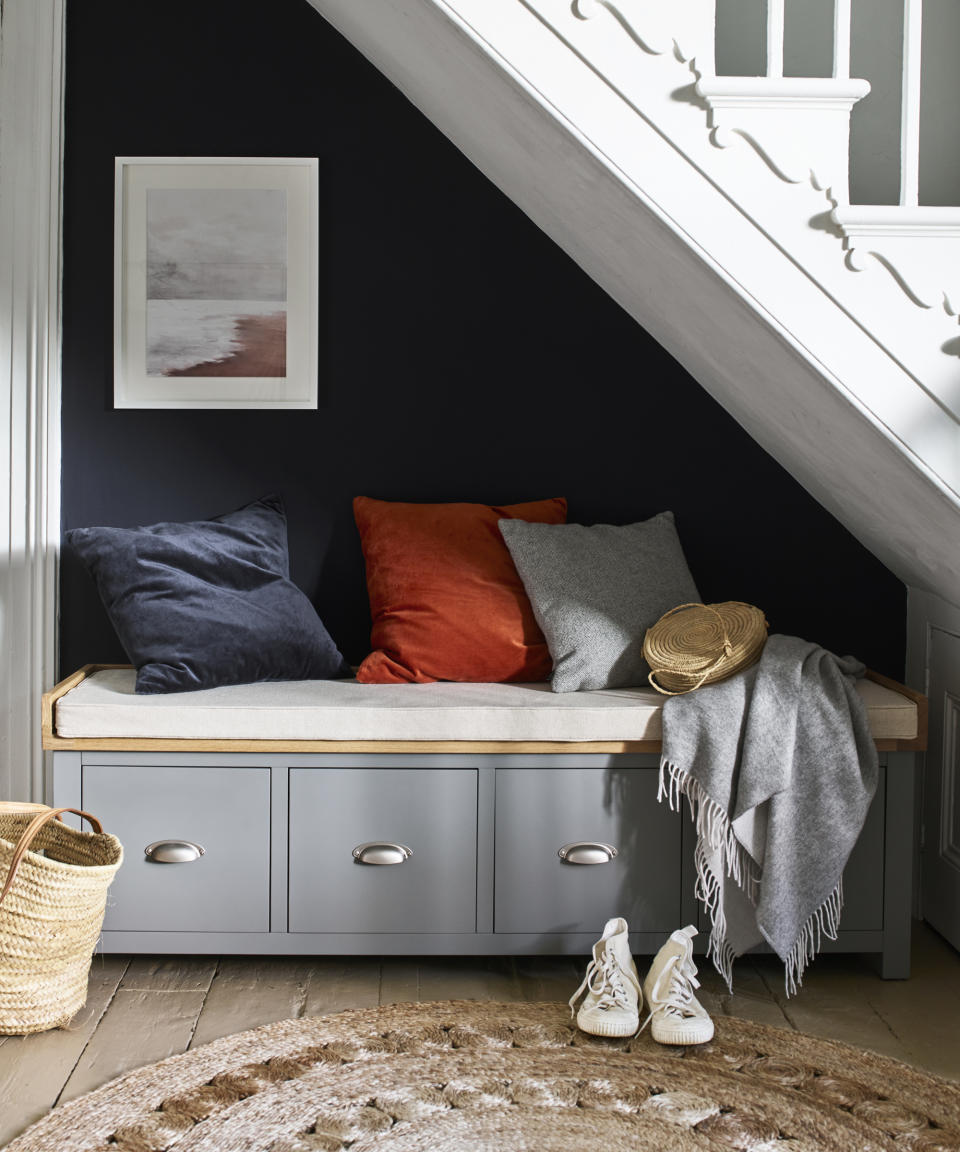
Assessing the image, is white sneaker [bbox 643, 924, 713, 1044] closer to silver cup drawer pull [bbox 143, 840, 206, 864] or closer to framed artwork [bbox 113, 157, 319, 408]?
silver cup drawer pull [bbox 143, 840, 206, 864]

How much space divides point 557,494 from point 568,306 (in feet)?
1.53

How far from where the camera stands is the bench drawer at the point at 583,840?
223 cm

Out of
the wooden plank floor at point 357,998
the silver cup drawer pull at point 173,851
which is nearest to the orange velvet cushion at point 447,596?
the silver cup drawer pull at point 173,851

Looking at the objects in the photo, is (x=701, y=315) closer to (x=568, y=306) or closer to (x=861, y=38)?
(x=568, y=306)

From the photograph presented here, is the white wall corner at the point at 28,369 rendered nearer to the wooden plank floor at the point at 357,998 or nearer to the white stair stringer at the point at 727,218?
the wooden plank floor at the point at 357,998

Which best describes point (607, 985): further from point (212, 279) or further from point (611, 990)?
point (212, 279)

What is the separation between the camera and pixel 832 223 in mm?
1813

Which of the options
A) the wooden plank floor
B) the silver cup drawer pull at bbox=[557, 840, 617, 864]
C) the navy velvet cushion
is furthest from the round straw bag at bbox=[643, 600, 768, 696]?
the navy velvet cushion

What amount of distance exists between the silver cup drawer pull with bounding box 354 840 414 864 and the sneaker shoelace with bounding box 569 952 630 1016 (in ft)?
1.37

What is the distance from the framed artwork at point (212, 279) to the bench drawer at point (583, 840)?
1.21 metres

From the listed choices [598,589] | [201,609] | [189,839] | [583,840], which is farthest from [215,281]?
[583,840]

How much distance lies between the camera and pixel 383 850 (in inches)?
87.9

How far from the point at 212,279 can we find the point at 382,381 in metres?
0.48

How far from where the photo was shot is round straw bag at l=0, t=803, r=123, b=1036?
75.8 inches
